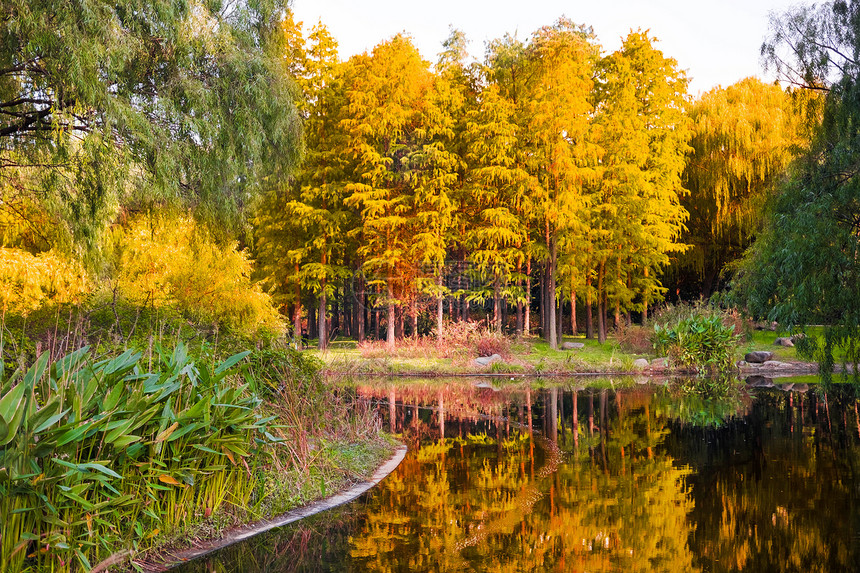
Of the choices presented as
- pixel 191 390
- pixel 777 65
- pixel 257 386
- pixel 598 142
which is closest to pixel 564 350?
pixel 598 142

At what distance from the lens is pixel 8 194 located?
13070 millimetres

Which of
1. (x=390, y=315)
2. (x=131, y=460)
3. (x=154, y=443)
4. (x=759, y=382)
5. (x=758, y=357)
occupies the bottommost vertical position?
(x=759, y=382)

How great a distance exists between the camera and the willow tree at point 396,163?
2694 cm

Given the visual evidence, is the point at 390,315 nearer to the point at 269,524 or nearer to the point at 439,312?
the point at 439,312

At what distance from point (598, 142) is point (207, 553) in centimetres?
2621

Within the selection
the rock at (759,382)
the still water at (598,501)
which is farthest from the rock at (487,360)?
the still water at (598,501)

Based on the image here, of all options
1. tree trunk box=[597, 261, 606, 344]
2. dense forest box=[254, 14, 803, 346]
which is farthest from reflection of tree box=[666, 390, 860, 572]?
tree trunk box=[597, 261, 606, 344]

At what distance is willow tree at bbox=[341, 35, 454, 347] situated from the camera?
2694 cm

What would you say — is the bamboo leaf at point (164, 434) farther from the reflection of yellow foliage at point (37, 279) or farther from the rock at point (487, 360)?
the rock at point (487, 360)

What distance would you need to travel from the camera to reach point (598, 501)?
24.0 ft

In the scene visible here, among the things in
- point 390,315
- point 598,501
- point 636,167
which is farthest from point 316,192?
point 598,501

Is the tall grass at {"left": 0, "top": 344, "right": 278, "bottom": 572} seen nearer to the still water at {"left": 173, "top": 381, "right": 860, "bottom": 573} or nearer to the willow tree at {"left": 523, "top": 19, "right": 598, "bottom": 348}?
the still water at {"left": 173, "top": 381, "right": 860, "bottom": 573}

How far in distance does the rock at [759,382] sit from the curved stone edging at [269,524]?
42.9 ft

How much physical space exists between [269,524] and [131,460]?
5.29 feet
